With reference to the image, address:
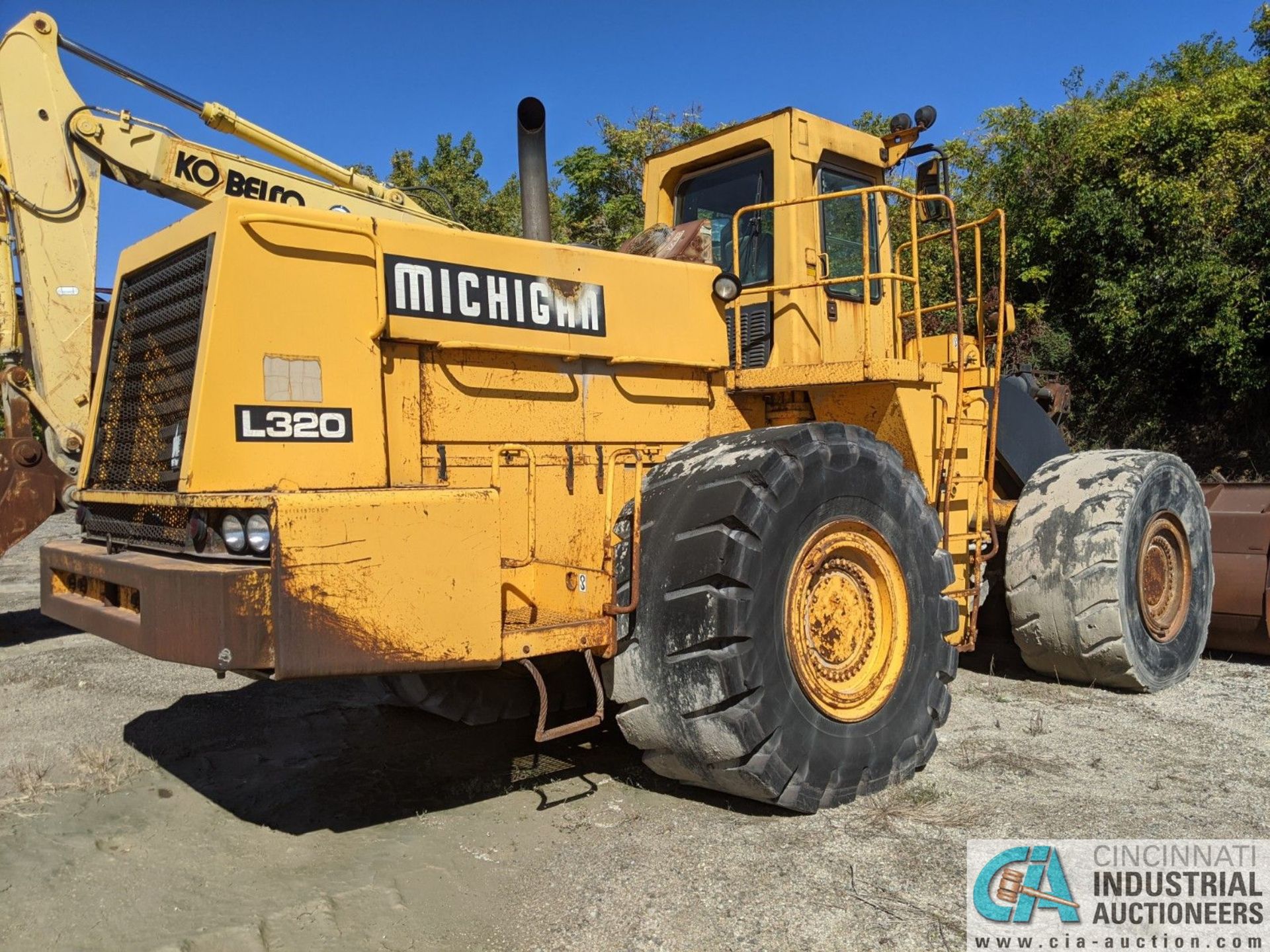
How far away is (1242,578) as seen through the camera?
7.10 m

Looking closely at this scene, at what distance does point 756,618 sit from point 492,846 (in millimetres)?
1363

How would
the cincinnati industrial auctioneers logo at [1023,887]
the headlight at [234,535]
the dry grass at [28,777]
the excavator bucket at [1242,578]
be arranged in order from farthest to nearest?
the excavator bucket at [1242,578], the dry grass at [28,777], the headlight at [234,535], the cincinnati industrial auctioneers logo at [1023,887]

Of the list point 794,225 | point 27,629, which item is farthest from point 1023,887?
point 27,629

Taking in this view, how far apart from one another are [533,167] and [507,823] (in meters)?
3.04

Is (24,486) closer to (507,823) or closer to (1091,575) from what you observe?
(507,823)

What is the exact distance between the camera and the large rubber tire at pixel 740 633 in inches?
157

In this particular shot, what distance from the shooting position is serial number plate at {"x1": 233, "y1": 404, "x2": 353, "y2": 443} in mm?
3852

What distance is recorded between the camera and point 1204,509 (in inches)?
275

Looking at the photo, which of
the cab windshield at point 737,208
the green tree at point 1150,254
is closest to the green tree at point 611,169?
the green tree at point 1150,254

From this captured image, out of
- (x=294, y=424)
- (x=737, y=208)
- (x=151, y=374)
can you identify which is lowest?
(x=294, y=424)

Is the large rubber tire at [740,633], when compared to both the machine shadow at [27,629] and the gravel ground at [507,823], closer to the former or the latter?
the gravel ground at [507,823]

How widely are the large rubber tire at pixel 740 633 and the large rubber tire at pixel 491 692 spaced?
112cm

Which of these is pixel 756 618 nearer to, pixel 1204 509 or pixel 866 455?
pixel 866 455

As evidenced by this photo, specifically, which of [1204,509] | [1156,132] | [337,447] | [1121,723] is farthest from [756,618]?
[1156,132]
